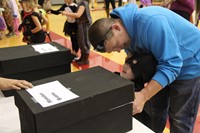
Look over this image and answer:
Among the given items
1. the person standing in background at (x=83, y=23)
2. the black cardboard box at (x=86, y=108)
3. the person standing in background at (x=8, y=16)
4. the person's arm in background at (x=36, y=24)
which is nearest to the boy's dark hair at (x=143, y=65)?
the black cardboard box at (x=86, y=108)

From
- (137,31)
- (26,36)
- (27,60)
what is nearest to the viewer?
(137,31)

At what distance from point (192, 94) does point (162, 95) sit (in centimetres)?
17

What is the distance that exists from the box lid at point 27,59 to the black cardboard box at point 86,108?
0.31m

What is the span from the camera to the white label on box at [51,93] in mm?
727

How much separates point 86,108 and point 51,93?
124 mm

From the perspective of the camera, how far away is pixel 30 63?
45.4 inches

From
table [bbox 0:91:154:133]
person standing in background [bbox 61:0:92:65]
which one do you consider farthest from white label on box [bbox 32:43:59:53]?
person standing in background [bbox 61:0:92:65]

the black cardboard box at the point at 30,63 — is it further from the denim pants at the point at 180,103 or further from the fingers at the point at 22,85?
the denim pants at the point at 180,103

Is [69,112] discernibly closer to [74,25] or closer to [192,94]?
[192,94]

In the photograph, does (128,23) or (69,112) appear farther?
(128,23)

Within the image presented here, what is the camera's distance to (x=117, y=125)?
0.87 meters

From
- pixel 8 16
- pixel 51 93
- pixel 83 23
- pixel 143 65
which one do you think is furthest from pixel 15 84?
pixel 8 16

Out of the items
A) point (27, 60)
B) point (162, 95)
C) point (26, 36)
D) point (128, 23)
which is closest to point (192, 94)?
point (162, 95)

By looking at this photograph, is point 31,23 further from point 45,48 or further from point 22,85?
point 22,85
